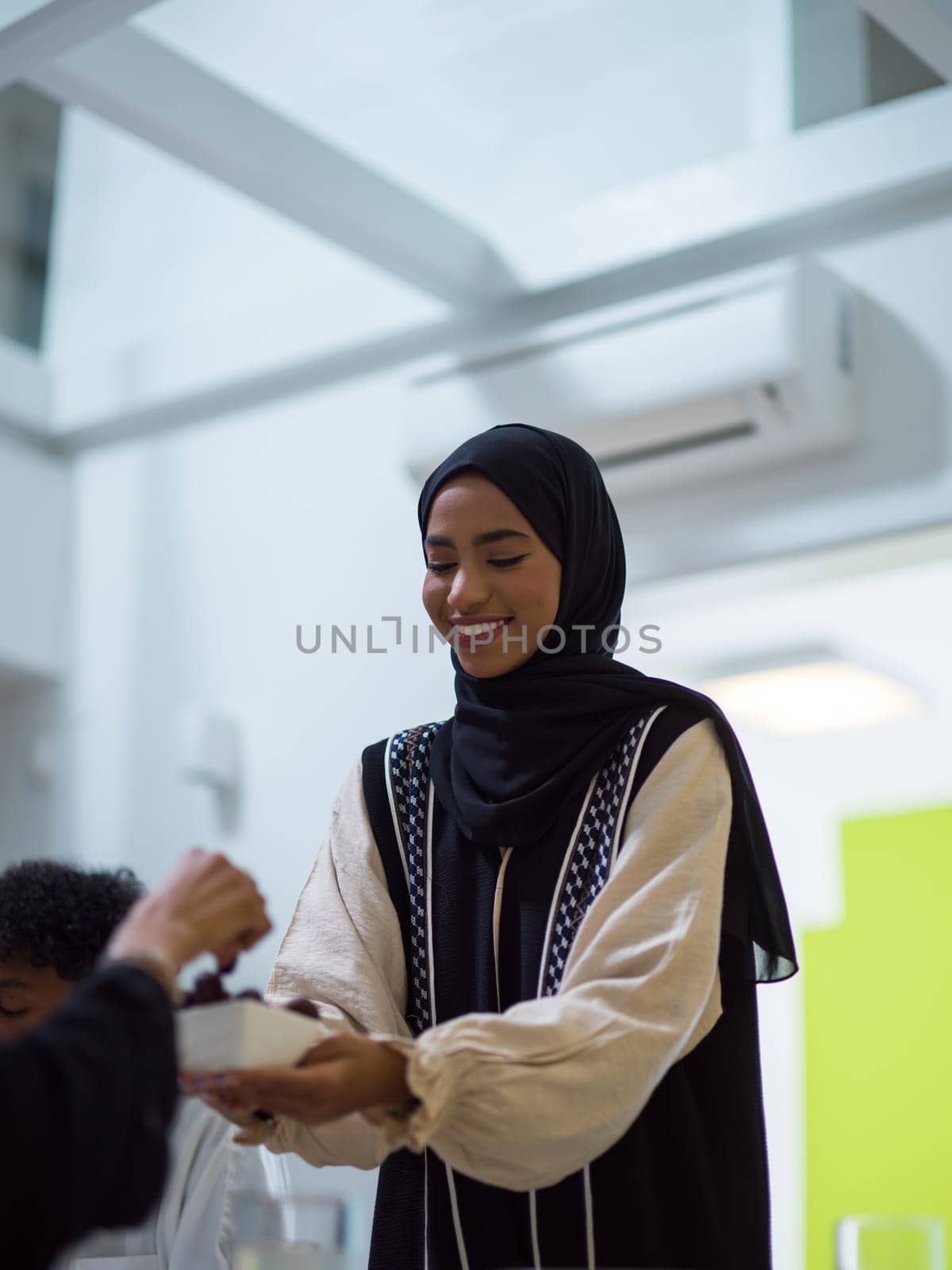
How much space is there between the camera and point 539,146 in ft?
11.2

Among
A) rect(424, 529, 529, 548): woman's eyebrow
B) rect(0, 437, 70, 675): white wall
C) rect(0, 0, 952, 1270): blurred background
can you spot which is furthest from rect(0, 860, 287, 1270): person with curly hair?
rect(0, 437, 70, 675): white wall

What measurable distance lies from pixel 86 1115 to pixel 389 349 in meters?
2.72

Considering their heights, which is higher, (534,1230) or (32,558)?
(32,558)

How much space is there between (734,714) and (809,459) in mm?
1927

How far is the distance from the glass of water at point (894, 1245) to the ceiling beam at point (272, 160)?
216cm

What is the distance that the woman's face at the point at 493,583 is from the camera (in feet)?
5.57

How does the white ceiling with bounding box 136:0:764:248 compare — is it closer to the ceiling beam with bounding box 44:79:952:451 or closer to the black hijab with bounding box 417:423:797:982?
the ceiling beam with bounding box 44:79:952:451

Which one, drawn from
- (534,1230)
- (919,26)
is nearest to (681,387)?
(919,26)

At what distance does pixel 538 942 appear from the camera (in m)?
1.61

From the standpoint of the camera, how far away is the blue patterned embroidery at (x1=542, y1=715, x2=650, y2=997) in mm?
1572

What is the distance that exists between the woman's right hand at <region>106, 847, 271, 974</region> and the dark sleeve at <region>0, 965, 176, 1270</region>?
67 millimetres

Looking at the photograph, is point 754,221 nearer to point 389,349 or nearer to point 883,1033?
point 389,349

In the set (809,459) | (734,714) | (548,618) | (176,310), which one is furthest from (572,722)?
(734,714)

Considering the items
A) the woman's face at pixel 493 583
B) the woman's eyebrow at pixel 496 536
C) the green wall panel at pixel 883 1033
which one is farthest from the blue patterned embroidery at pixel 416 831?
the green wall panel at pixel 883 1033
